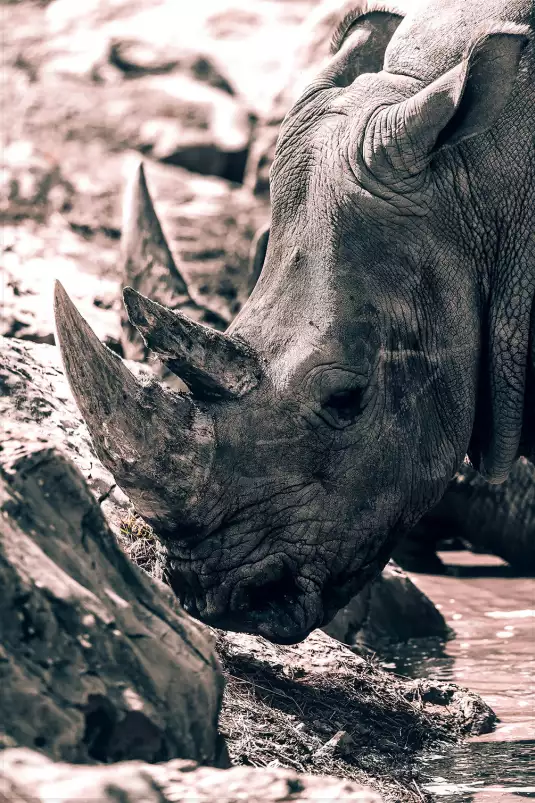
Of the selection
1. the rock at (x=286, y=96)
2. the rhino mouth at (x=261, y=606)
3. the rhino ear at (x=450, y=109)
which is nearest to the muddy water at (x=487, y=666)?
the rhino mouth at (x=261, y=606)

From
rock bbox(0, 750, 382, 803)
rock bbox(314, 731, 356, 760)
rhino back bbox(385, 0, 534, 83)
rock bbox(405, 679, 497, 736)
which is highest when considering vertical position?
rhino back bbox(385, 0, 534, 83)

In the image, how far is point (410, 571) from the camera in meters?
8.79

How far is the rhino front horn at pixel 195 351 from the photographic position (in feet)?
15.2

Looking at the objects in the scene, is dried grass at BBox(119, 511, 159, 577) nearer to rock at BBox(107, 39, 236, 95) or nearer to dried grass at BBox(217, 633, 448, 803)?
dried grass at BBox(217, 633, 448, 803)

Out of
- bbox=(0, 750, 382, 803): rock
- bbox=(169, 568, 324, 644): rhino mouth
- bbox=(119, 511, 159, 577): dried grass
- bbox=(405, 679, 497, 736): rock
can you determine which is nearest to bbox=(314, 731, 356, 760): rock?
bbox=(169, 568, 324, 644): rhino mouth

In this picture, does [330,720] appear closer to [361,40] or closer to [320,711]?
[320,711]

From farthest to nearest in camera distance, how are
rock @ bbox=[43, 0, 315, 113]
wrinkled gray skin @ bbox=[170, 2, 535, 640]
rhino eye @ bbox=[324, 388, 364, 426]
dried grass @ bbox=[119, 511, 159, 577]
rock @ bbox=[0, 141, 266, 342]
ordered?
rock @ bbox=[43, 0, 315, 113] → rock @ bbox=[0, 141, 266, 342] → dried grass @ bbox=[119, 511, 159, 577] → rhino eye @ bbox=[324, 388, 364, 426] → wrinkled gray skin @ bbox=[170, 2, 535, 640]

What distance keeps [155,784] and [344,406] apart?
2.15m

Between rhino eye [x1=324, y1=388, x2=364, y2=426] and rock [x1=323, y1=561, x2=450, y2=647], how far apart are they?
2.30 metres

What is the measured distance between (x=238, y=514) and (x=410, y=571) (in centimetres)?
413

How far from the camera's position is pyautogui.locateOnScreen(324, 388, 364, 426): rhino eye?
4.98 metres

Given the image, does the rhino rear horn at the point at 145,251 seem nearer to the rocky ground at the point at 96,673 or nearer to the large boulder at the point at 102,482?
the large boulder at the point at 102,482

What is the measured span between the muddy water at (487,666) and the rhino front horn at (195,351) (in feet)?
4.99

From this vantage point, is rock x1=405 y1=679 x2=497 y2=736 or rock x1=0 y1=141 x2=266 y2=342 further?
rock x1=0 y1=141 x2=266 y2=342
